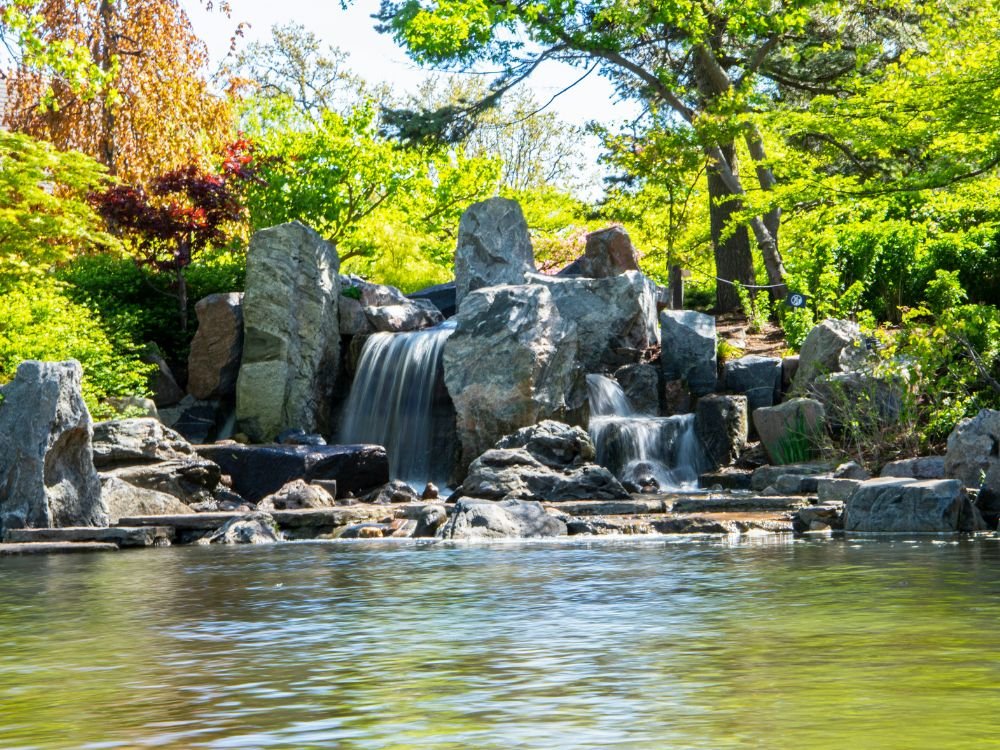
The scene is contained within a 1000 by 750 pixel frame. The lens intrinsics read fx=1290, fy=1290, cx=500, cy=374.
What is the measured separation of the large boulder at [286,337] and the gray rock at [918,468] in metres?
9.70

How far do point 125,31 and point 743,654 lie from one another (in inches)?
1060

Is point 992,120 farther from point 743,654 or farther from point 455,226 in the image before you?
point 455,226

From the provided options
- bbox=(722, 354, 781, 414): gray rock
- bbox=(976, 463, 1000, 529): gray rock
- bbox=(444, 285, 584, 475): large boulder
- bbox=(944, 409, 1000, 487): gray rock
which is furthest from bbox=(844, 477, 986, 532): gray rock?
bbox=(722, 354, 781, 414): gray rock

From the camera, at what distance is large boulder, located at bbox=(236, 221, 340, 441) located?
20062 mm

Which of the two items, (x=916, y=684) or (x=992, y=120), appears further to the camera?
(x=992, y=120)

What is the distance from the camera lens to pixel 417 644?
5.09 meters

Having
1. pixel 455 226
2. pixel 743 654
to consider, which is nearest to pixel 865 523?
pixel 743 654

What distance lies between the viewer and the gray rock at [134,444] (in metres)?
15.0

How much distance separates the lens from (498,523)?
11.4 metres

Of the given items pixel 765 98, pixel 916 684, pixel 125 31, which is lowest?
pixel 916 684

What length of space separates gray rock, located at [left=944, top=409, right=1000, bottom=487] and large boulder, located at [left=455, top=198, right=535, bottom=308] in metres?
11.7

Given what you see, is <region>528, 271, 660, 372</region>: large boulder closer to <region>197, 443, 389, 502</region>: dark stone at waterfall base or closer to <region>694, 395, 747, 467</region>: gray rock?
<region>694, 395, 747, 467</region>: gray rock

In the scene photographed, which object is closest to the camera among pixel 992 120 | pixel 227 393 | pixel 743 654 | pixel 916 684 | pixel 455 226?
pixel 916 684

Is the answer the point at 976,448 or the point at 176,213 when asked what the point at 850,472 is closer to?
the point at 976,448
